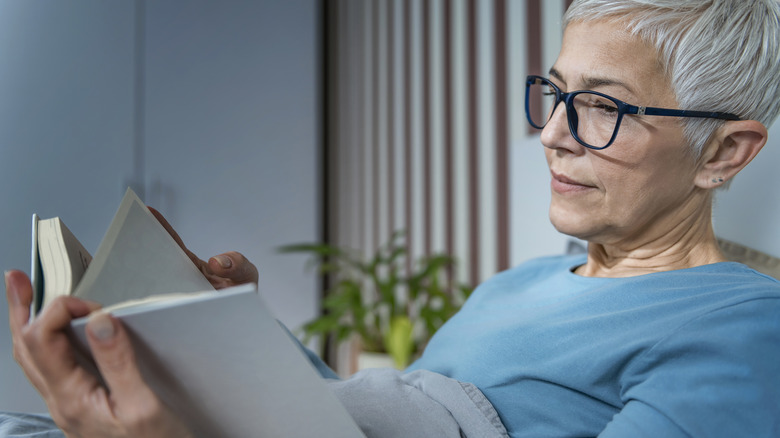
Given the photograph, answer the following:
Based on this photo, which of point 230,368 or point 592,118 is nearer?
point 230,368

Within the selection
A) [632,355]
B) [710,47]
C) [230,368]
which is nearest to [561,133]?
[710,47]

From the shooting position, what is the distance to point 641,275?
767 millimetres

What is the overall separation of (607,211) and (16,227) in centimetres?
110

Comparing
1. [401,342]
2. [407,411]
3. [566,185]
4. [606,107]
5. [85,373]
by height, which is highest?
[606,107]

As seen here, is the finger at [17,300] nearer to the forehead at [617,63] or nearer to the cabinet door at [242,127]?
the forehead at [617,63]

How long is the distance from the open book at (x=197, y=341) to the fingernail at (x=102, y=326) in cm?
1

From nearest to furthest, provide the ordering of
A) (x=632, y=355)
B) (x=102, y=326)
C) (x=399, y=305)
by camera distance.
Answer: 1. (x=102, y=326)
2. (x=632, y=355)
3. (x=399, y=305)

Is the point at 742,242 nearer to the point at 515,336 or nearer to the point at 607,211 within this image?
the point at 607,211

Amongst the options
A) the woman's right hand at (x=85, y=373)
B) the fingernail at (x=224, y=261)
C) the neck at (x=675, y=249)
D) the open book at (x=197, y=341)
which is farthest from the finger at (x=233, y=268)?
the neck at (x=675, y=249)

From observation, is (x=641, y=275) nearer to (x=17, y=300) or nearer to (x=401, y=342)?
(x=17, y=300)

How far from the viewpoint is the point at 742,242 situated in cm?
102

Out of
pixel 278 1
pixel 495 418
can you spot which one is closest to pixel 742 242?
pixel 495 418

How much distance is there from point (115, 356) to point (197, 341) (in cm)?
6

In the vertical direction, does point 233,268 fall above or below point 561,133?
below
